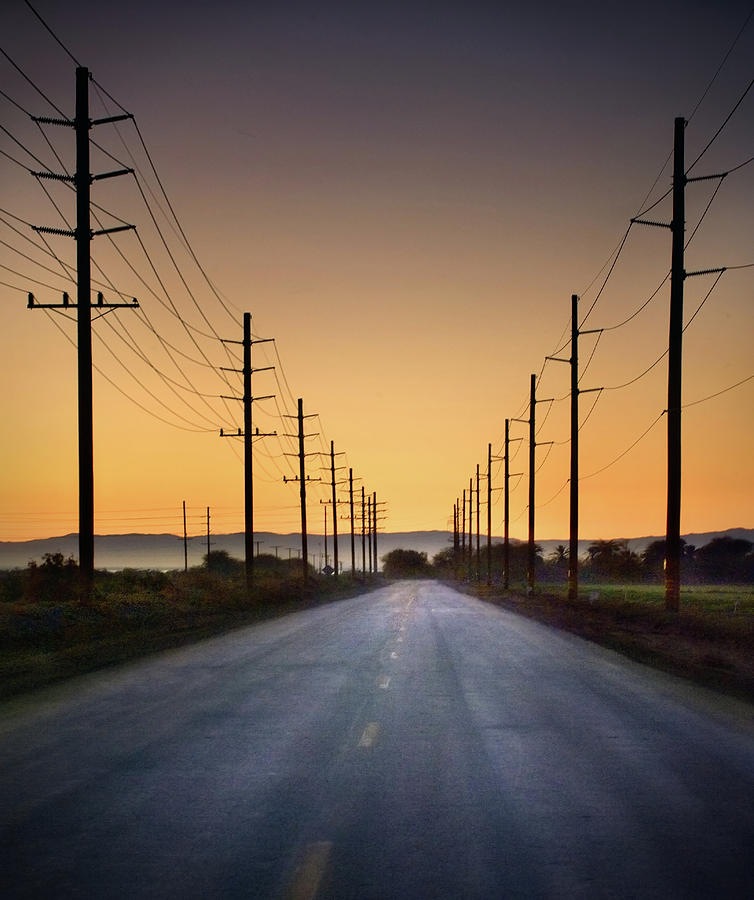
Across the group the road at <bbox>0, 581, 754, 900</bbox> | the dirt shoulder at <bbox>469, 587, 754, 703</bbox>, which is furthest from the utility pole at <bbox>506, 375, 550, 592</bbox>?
the road at <bbox>0, 581, 754, 900</bbox>

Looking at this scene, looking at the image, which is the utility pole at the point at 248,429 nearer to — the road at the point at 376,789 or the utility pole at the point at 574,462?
the utility pole at the point at 574,462

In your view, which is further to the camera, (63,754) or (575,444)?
(575,444)

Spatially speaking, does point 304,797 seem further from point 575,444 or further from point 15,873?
point 575,444

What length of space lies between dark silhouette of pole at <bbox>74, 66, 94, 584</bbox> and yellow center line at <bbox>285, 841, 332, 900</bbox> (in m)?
20.6

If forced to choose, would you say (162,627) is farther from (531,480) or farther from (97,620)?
(531,480)

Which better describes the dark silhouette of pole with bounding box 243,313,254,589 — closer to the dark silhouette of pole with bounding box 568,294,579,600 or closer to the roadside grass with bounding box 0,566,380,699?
the roadside grass with bounding box 0,566,380,699

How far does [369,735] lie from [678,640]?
13.7m

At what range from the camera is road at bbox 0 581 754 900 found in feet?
19.4

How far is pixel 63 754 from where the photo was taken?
9.55 metres

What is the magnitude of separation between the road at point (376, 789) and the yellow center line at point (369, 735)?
0.04 meters

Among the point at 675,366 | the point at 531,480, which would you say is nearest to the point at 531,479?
the point at 531,480

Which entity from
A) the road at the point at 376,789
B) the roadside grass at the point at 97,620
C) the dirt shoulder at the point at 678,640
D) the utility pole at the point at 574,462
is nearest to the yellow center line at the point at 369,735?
the road at the point at 376,789

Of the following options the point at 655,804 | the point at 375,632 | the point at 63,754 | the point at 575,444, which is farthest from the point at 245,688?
the point at 575,444

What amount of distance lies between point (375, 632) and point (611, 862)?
2091 cm
